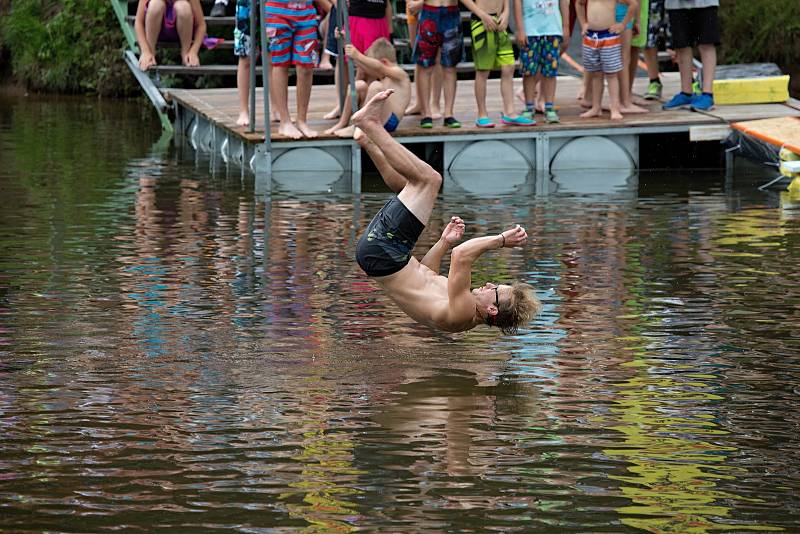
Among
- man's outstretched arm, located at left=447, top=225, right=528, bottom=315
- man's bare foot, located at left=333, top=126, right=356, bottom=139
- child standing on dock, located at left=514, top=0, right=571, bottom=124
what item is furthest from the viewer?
man's bare foot, located at left=333, top=126, right=356, bottom=139

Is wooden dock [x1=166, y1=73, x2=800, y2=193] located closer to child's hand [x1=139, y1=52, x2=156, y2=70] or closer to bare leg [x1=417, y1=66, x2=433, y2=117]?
bare leg [x1=417, y1=66, x2=433, y2=117]

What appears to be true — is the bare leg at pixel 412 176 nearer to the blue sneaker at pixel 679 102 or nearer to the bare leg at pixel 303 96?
the bare leg at pixel 303 96

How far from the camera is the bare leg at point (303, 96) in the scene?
51.8 feet

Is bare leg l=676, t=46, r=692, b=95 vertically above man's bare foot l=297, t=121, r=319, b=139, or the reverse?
bare leg l=676, t=46, r=692, b=95

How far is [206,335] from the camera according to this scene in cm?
981

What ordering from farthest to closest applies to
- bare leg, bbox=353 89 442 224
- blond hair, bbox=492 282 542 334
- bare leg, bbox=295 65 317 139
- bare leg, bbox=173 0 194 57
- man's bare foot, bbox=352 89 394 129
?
bare leg, bbox=173 0 194 57, bare leg, bbox=295 65 317 139, man's bare foot, bbox=352 89 394 129, bare leg, bbox=353 89 442 224, blond hair, bbox=492 282 542 334

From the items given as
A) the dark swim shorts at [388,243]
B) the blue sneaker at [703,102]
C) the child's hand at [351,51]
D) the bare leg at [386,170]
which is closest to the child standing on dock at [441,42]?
the child's hand at [351,51]

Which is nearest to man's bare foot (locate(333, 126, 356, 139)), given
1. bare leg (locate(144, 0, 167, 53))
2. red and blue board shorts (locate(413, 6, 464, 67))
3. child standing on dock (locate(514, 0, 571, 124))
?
red and blue board shorts (locate(413, 6, 464, 67))

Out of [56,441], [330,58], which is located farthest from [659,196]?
[56,441]

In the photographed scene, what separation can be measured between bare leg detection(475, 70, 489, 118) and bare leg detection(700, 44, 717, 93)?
7.76 feet

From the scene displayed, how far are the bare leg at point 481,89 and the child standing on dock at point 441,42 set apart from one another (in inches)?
10.0

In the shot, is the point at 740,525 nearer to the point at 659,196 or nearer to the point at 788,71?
the point at 659,196

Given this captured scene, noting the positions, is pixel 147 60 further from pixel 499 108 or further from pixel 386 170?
pixel 386 170

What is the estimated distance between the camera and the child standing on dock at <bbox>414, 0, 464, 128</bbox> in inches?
630
